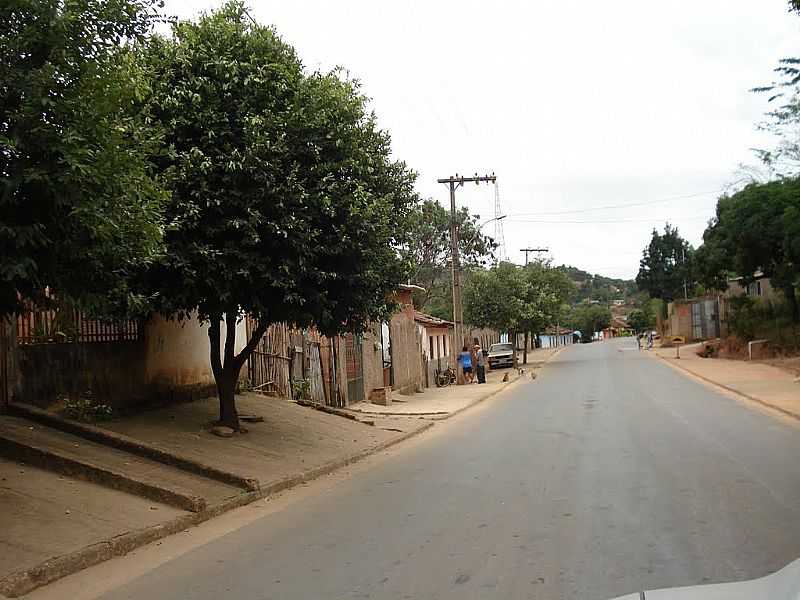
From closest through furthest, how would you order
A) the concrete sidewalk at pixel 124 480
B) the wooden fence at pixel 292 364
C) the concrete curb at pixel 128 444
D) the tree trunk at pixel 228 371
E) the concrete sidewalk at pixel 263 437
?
the concrete sidewalk at pixel 124 480
the concrete curb at pixel 128 444
the concrete sidewalk at pixel 263 437
the tree trunk at pixel 228 371
the wooden fence at pixel 292 364

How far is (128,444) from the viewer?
34.8ft

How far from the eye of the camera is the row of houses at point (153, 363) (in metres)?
11.2

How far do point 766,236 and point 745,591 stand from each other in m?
34.7

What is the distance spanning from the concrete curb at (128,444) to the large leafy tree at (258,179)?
1.91 meters

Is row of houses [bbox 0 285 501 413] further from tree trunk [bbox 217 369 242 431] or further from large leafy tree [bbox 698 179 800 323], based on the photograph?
large leafy tree [bbox 698 179 800 323]

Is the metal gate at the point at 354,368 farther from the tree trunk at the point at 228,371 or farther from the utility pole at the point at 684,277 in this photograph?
the utility pole at the point at 684,277

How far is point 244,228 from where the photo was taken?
11031mm

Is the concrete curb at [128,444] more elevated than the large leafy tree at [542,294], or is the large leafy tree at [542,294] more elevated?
the large leafy tree at [542,294]

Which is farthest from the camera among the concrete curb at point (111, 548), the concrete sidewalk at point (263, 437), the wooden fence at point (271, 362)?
the wooden fence at point (271, 362)

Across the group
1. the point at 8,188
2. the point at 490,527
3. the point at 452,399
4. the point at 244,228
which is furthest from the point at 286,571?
the point at 452,399

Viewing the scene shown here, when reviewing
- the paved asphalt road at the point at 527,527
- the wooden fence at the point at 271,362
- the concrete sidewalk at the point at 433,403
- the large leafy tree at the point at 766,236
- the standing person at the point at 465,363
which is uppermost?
the large leafy tree at the point at 766,236

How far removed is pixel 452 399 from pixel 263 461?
15.7 m

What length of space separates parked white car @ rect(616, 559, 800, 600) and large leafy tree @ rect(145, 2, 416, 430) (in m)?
8.46

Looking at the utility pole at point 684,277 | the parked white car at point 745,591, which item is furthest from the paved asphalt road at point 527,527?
the utility pole at point 684,277
